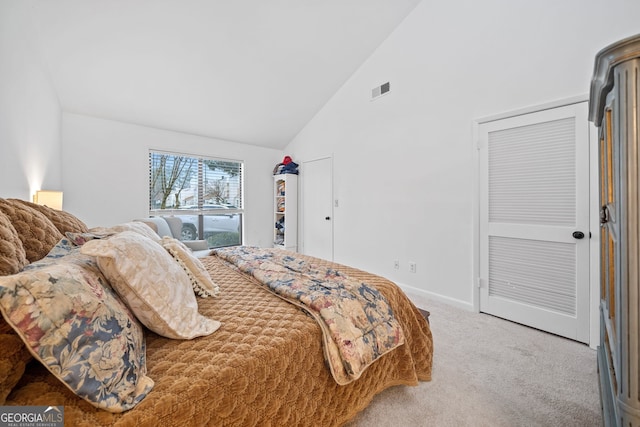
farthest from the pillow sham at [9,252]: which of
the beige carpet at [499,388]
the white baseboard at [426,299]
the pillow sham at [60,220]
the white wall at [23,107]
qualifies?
the white baseboard at [426,299]

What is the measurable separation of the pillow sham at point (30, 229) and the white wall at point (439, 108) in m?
3.12

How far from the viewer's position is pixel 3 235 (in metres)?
0.81

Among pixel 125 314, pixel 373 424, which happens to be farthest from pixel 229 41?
pixel 373 424

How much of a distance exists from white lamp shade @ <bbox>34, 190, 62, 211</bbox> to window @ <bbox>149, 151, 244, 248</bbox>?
168 centimetres

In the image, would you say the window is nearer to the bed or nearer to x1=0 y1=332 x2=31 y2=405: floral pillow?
the bed

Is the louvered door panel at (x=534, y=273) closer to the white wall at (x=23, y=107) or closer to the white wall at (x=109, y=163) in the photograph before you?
the white wall at (x=23, y=107)

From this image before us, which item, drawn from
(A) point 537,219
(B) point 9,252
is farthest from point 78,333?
(A) point 537,219

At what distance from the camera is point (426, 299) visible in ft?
10.1

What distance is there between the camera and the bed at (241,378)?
686 mm

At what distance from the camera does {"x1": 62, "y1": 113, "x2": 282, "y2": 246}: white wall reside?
3.36 meters

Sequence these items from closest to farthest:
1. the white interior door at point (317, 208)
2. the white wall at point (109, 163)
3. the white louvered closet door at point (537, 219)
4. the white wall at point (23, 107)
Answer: the white wall at point (23, 107) → the white louvered closet door at point (537, 219) → the white wall at point (109, 163) → the white interior door at point (317, 208)

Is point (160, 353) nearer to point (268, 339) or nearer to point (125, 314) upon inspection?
point (125, 314)

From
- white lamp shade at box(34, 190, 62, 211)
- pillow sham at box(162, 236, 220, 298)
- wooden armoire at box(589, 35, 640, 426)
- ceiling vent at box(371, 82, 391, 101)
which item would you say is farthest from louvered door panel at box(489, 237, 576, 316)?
white lamp shade at box(34, 190, 62, 211)

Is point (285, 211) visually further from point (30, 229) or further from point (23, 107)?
point (30, 229)
